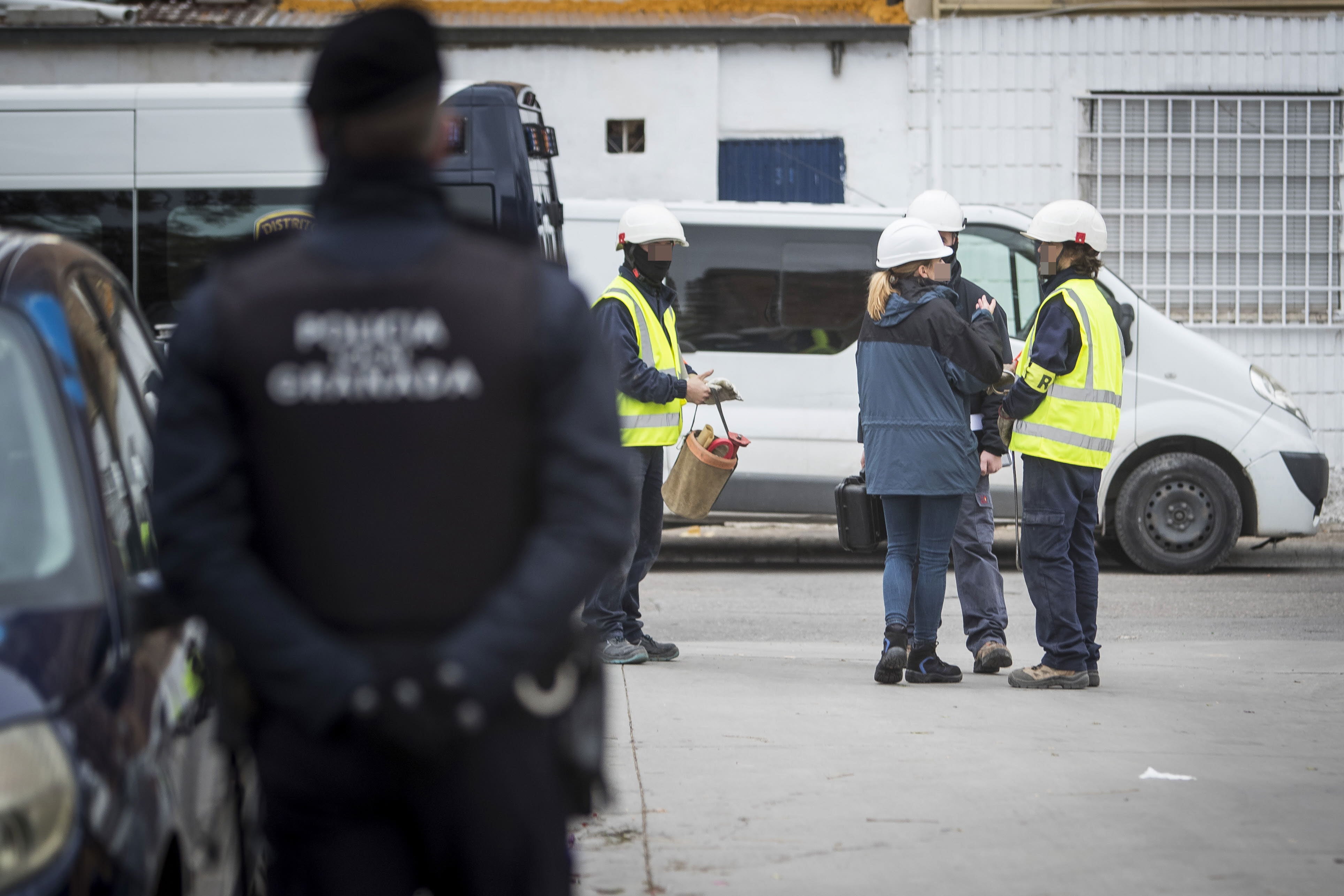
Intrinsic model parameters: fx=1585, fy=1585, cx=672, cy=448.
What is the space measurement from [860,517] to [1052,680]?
1055 mm

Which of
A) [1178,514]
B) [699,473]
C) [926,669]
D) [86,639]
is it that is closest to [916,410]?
[926,669]

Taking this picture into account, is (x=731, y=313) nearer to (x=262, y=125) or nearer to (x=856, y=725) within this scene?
(x=262, y=125)

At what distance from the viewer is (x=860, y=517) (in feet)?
22.3

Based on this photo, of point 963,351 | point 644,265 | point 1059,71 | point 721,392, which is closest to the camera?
point 963,351

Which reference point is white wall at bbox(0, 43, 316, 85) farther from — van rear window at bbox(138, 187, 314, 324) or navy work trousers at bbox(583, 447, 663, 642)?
navy work trousers at bbox(583, 447, 663, 642)

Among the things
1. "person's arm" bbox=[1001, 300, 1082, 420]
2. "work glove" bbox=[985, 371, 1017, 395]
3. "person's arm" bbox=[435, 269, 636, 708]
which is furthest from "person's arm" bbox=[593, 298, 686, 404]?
"person's arm" bbox=[435, 269, 636, 708]

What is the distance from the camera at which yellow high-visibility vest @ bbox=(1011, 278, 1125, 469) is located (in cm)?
616

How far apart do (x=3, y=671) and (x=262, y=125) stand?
7.09 metres

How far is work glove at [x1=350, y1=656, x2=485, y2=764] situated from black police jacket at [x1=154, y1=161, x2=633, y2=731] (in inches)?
0.7

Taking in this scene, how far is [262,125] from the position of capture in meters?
8.81

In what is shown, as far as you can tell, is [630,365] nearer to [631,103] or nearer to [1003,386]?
[1003,386]

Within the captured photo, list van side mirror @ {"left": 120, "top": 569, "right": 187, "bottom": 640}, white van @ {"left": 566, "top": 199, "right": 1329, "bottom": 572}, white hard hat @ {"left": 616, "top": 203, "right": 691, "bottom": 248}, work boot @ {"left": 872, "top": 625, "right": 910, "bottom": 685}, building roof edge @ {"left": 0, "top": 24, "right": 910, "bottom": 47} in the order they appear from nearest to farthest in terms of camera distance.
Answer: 1. van side mirror @ {"left": 120, "top": 569, "right": 187, "bottom": 640}
2. work boot @ {"left": 872, "top": 625, "right": 910, "bottom": 685}
3. white hard hat @ {"left": 616, "top": 203, "right": 691, "bottom": 248}
4. white van @ {"left": 566, "top": 199, "right": 1329, "bottom": 572}
5. building roof edge @ {"left": 0, "top": 24, "right": 910, "bottom": 47}

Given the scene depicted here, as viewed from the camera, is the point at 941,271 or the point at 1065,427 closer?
the point at 1065,427

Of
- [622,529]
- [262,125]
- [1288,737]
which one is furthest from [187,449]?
[262,125]
